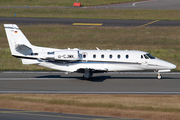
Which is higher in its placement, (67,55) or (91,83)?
(67,55)

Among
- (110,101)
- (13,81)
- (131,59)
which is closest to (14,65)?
(13,81)

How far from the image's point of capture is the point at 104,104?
17641 millimetres

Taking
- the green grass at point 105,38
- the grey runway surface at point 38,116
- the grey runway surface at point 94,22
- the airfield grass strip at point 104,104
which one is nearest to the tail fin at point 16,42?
the airfield grass strip at point 104,104

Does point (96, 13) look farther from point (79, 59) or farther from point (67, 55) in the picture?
point (67, 55)

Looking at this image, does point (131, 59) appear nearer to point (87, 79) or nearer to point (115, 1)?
point (87, 79)

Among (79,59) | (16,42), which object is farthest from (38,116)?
(16,42)

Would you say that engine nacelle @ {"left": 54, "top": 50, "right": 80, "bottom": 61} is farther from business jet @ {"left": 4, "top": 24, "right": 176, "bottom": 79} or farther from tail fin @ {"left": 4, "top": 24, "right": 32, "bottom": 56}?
tail fin @ {"left": 4, "top": 24, "right": 32, "bottom": 56}

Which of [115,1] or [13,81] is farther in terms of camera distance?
[115,1]

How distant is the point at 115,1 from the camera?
83000 millimetres

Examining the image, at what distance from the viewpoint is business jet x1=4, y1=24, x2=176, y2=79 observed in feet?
83.3

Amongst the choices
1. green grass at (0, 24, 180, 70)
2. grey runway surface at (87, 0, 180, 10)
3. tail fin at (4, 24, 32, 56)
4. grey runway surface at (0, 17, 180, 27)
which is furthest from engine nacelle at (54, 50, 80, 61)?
grey runway surface at (87, 0, 180, 10)

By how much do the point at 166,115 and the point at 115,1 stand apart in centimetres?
7080

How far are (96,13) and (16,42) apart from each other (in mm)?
37863

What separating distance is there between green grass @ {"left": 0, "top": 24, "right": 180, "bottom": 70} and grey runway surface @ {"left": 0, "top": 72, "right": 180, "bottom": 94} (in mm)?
8437
